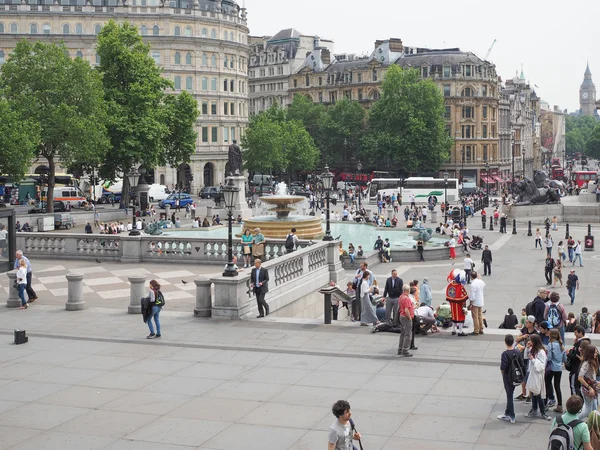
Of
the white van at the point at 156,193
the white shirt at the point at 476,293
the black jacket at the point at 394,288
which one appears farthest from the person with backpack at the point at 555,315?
the white van at the point at 156,193

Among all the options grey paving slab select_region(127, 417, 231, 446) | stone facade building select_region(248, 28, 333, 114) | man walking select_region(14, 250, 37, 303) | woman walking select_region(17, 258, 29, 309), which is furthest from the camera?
stone facade building select_region(248, 28, 333, 114)

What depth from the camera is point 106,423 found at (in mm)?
12898

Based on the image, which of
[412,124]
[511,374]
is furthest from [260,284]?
[412,124]

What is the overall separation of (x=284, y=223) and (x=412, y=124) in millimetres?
65465

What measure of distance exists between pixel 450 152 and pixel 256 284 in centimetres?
9392

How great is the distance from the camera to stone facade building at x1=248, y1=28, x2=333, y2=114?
135125 mm

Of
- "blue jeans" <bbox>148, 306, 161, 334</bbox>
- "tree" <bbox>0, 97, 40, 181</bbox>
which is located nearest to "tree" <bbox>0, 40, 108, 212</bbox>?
"tree" <bbox>0, 97, 40, 181</bbox>

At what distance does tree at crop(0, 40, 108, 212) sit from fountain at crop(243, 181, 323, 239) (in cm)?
2057

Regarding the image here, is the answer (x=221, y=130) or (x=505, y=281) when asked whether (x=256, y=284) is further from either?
(x=221, y=130)

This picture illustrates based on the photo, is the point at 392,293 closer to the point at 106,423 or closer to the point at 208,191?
the point at 106,423

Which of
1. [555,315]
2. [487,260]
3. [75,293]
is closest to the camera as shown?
[555,315]

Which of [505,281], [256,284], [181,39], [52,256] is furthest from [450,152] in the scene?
[256,284]

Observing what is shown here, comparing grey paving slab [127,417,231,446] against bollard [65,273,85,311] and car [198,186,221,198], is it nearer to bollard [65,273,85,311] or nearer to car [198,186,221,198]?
bollard [65,273,85,311]

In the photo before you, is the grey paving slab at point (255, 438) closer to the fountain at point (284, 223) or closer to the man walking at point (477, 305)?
the man walking at point (477, 305)
